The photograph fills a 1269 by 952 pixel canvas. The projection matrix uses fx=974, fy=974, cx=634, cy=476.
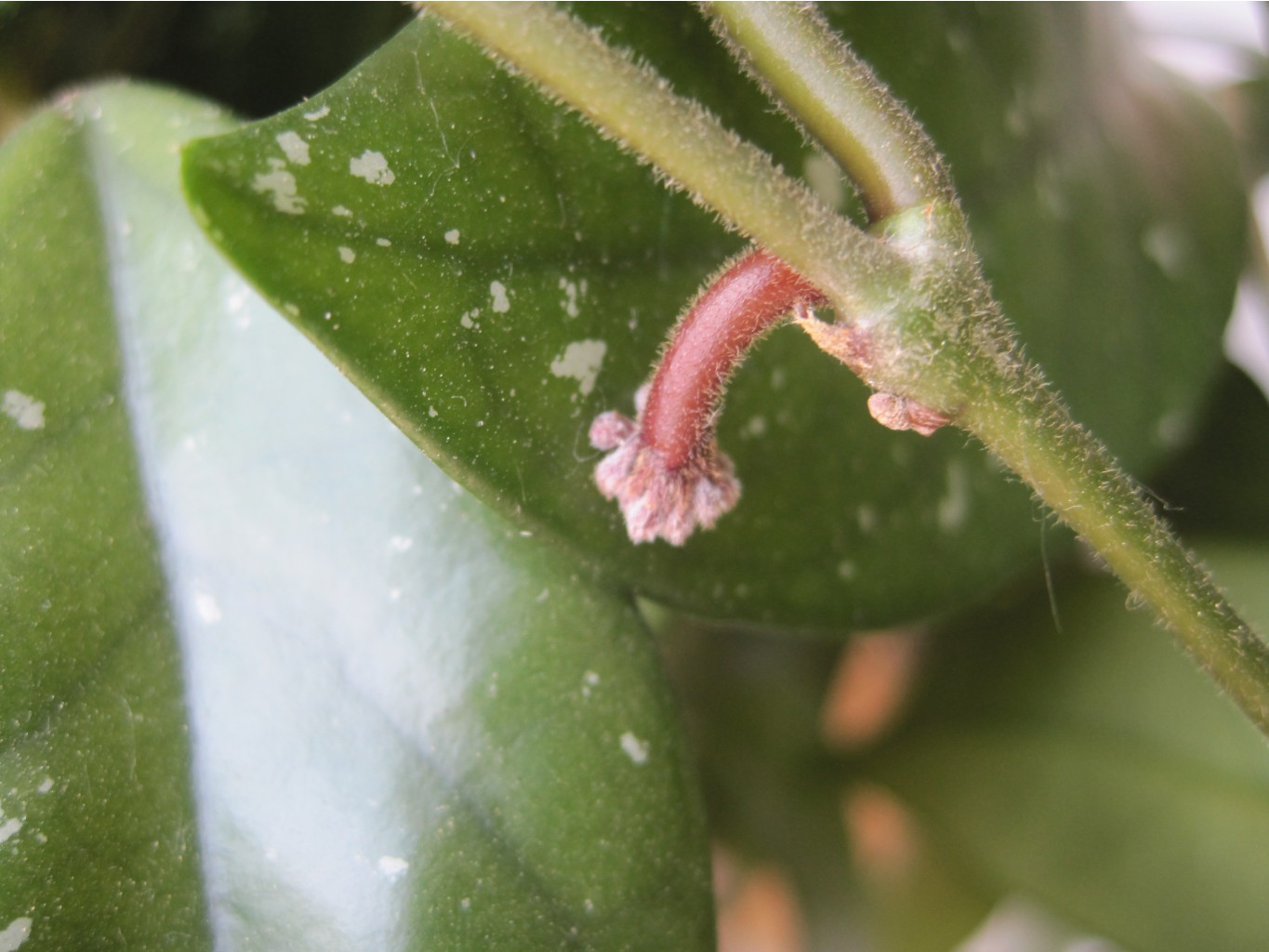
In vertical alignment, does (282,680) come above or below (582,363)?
below

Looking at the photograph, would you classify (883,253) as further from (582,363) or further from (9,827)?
(9,827)

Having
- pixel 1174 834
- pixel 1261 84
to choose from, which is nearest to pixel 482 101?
pixel 1174 834

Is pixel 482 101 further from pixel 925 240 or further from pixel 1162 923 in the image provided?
pixel 1162 923

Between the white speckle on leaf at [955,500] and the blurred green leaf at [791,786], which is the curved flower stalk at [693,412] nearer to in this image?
the white speckle on leaf at [955,500]

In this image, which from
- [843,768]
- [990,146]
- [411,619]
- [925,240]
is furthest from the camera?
[843,768]

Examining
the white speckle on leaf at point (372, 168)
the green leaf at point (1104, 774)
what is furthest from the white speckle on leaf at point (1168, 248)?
the white speckle on leaf at point (372, 168)

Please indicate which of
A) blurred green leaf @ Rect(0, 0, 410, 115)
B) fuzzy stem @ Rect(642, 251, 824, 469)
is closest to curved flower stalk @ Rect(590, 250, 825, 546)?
fuzzy stem @ Rect(642, 251, 824, 469)

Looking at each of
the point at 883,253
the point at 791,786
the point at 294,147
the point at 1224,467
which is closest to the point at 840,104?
the point at 883,253

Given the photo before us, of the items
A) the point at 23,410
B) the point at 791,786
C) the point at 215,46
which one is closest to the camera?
the point at 23,410
